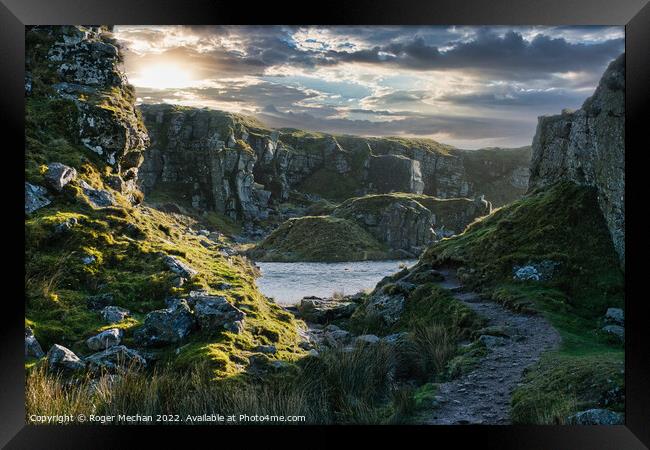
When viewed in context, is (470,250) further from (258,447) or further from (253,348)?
(258,447)

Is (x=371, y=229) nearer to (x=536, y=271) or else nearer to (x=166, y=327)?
(x=536, y=271)

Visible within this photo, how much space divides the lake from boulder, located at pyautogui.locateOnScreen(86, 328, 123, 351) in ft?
36.7

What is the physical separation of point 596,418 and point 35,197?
9.82m

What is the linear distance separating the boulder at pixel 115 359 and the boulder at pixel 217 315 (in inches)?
45.3

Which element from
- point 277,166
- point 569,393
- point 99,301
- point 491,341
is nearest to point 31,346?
point 99,301

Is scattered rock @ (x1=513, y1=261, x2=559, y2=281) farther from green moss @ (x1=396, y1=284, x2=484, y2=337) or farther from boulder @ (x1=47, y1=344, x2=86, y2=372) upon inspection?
boulder @ (x1=47, y1=344, x2=86, y2=372)

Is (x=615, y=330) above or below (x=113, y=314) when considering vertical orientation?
below

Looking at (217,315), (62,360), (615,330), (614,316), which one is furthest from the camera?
(614,316)

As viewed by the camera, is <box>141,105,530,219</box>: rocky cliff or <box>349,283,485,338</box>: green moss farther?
<box>141,105,530,219</box>: rocky cliff

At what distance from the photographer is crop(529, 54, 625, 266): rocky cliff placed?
33.0 feet

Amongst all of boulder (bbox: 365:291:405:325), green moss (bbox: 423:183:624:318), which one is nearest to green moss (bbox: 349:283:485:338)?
boulder (bbox: 365:291:405:325)

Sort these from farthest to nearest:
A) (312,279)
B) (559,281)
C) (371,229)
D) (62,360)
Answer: (371,229), (312,279), (559,281), (62,360)

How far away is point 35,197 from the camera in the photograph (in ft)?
30.2

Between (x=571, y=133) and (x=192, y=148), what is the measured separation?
2968 cm
